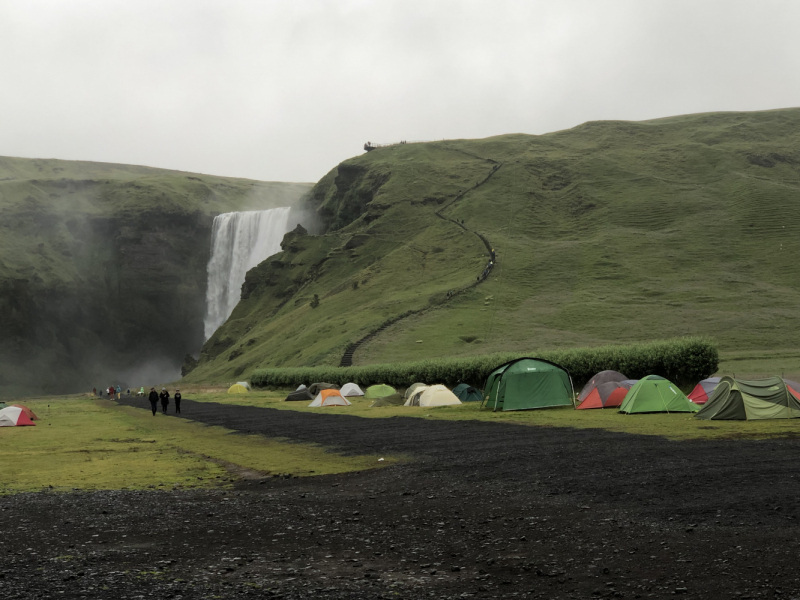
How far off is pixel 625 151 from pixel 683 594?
171 metres

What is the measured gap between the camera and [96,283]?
157125mm

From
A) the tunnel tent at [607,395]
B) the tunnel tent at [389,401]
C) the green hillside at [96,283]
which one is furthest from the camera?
the green hillside at [96,283]

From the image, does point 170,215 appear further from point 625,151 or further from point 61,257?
point 625,151

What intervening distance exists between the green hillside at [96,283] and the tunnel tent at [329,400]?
103m

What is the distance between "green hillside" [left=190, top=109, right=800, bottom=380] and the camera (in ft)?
287

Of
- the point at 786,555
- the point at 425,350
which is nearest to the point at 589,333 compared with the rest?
the point at 425,350

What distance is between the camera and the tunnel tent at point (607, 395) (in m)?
38.6

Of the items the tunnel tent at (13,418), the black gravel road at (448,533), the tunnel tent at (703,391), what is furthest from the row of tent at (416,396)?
the black gravel road at (448,533)

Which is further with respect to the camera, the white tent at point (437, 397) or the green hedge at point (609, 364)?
the white tent at point (437, 397)

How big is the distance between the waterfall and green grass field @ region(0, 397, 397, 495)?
116751 millimetres

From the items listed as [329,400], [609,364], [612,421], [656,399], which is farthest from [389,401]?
[612,421]

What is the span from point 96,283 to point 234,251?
1204 inches

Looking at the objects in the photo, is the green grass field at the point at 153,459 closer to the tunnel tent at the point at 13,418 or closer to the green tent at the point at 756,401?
A: the tunnel tent at the point at 13,418

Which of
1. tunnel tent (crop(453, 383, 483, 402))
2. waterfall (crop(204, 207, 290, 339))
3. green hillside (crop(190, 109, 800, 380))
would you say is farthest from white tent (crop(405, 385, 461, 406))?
waterfall (crop(204, 207, 290, 339))
